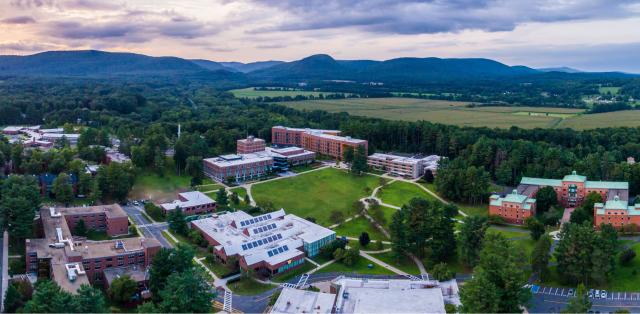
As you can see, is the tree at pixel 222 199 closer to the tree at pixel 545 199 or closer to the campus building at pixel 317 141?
the campus building at pixel 317 141

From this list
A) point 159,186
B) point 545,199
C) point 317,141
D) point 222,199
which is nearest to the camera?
point 222,199

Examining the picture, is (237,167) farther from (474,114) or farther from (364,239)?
(474,114)

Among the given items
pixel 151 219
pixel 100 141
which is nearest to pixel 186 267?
pixel 151 219

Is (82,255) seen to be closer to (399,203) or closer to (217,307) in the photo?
(217,307)

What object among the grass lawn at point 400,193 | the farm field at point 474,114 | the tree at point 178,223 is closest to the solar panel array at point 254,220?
the tree at point 178,223

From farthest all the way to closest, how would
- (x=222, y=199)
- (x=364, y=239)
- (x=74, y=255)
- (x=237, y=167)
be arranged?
(x=237, y=167) → (x=222, y=199) → (x=364, y=239) → (x=74, y=255)

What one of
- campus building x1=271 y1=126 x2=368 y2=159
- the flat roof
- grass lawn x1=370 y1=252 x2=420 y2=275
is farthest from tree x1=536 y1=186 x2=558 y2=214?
campus building x1=271 y1=126 x2=368 y2=159

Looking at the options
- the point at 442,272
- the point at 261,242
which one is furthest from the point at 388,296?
the point at 261,242
